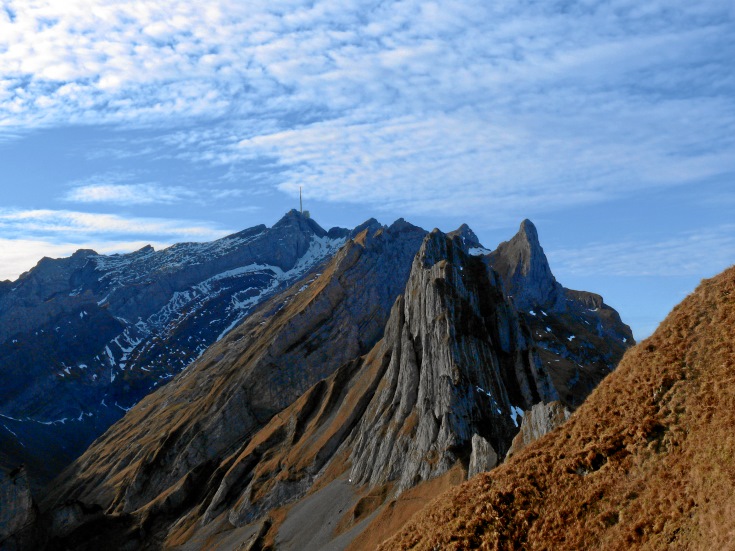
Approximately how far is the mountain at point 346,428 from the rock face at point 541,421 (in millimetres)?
4736

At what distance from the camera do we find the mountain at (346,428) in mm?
80688

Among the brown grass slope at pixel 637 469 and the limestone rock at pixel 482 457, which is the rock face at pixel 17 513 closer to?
the limestone rock at pixel 482 457

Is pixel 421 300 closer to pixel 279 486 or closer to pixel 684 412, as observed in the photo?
pixel 279 486

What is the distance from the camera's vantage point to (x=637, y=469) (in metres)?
27.9

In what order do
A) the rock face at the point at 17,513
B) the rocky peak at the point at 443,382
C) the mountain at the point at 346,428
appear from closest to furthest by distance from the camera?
the rocky peak at the point at 443,382
the mountain at the point at 346,428
the rock face at the point at 17,513

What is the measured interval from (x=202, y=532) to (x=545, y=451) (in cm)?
9032

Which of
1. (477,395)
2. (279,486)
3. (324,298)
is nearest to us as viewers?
(477,395)

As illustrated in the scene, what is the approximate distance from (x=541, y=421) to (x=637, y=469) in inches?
1266

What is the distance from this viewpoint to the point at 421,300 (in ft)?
342

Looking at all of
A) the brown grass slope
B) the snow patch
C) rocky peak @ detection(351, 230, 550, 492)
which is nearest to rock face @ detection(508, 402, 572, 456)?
rocky peak @ detection(351, 230, 550, 492)

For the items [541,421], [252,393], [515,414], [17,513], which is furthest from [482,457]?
[252,393]

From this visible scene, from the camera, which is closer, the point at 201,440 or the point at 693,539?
the point at 693,539

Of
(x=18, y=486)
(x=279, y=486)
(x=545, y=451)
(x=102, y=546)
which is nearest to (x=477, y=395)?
(x=279, y=486)

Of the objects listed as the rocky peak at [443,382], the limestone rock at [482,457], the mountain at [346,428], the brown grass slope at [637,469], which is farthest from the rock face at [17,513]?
the brown grass slope at [637,469]
